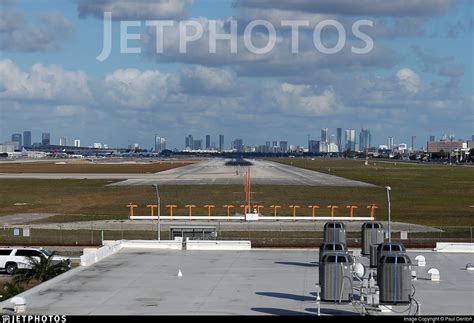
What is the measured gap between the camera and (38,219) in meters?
89.9

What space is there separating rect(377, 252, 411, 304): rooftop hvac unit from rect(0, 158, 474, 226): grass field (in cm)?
5953

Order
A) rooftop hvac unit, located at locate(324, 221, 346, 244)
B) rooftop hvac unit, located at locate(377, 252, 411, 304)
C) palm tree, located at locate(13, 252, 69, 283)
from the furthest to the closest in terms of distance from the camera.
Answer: palm tree, located at locate(13, 252, 69, 283)
rooftop hvac unit, located at locate(324, 221, 346, 244)
rooftop hvac unit, located at locate(377, 252, 411, 304)

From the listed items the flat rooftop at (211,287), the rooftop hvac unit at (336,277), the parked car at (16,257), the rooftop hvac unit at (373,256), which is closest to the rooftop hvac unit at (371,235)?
the flat rooftop at (211,287)

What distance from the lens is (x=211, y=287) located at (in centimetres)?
3412

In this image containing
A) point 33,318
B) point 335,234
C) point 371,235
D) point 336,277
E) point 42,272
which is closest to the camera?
point 33,318

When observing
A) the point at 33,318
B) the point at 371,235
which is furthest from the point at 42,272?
the point at 33,318

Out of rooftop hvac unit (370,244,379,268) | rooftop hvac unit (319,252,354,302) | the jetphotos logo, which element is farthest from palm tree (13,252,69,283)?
rooftop hvac unit (319,252,354,302)

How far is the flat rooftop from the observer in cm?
2908

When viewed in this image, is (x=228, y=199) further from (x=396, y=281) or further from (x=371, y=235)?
(x=396, y=281)

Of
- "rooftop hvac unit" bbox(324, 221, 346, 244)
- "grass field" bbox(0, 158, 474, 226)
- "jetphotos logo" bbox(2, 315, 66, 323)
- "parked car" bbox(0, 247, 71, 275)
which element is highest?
"rooftop hvac unit" bbox(324, 221, 346, 244)

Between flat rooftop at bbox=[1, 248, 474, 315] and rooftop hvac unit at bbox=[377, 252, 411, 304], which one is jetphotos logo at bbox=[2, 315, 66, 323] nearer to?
flat rooftop at bbox=[1, 248, 474, 315]

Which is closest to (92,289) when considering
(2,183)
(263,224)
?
(263,224)

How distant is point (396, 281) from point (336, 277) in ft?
6.49

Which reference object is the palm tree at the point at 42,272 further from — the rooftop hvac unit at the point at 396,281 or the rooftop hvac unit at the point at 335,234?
the rooftop hvac unit at the point at 396,281
